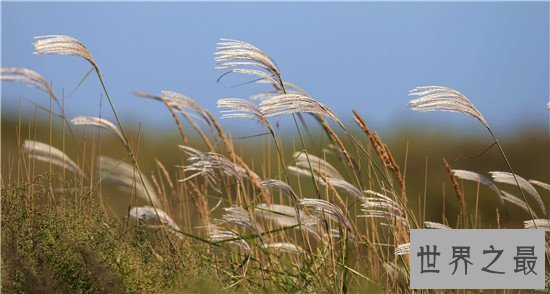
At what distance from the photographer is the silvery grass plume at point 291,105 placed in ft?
8.13

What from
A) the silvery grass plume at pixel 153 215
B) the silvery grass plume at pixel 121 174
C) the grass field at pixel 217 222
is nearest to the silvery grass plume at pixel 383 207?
the grass field at pixel 217 222

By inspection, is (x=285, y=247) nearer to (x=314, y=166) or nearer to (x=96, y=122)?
(x=314, y=166)

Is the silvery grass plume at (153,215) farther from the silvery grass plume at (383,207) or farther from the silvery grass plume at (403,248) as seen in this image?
the silvery grass plume at (403,248)

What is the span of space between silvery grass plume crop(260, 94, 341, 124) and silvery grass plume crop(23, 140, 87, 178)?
122 cm

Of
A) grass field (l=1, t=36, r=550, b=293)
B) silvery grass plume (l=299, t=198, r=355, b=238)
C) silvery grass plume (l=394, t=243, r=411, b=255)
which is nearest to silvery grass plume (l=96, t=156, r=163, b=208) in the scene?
grass field (l=1, t=36, r=550, b=293)

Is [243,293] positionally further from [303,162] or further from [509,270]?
[509,270]

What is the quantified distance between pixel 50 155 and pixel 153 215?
0.59 meters

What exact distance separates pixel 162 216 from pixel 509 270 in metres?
1.50

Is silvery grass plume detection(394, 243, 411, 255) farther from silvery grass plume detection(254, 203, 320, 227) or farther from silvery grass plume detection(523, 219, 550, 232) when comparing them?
silvery grass plume detection(523, 219, 550, 232)

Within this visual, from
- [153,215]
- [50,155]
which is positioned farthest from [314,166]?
[50,155]

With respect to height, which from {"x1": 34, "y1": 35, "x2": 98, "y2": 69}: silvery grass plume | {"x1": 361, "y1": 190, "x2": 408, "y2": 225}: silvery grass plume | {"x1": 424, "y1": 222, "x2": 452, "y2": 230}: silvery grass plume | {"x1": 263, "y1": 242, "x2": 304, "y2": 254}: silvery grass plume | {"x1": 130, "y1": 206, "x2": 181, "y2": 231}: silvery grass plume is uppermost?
{"x1": 34, "y1": 35, "x2": 98, "y2": 69}: silvery grass plume

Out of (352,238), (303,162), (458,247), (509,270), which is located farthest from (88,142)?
(509,270)

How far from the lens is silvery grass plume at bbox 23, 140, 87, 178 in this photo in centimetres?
334

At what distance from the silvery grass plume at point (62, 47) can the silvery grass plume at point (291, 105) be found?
0.77m
